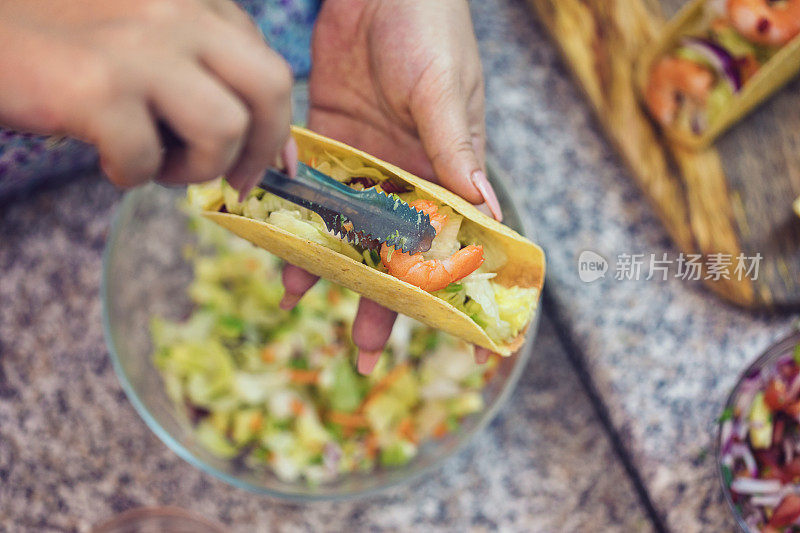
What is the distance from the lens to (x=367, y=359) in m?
1.37

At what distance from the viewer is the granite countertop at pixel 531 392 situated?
63.6 inches

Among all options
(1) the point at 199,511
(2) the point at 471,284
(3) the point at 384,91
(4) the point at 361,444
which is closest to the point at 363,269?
(2) the point at 471,284

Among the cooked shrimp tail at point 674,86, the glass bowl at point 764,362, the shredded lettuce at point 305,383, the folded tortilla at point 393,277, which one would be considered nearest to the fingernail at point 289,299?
the folded tortilla at point 393,277

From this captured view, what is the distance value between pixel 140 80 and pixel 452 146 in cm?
61

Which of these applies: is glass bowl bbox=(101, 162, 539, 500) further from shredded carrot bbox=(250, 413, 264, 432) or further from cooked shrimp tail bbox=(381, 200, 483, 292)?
cooked shrimp tail bbox=(381, 200, 483, 292)

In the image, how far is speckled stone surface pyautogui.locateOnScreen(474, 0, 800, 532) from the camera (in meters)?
1.57

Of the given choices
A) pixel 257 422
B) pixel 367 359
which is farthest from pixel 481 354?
pixel 257 422

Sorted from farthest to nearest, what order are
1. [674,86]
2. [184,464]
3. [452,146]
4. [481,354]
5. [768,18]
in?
1. [184,464]
2. [674,86]
3. [768,18]
4. [481,354]
5. [452,146]

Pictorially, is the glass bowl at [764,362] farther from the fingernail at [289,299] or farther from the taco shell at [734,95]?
the fingernail at [289,299]

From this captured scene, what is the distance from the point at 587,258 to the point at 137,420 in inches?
51.2

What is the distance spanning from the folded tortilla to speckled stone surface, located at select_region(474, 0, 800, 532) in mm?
571

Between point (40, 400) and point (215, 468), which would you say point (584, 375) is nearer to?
point (215, 468)

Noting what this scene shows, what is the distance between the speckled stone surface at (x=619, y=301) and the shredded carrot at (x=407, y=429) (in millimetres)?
492

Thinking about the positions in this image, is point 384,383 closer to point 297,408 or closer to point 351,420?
point 351,420
